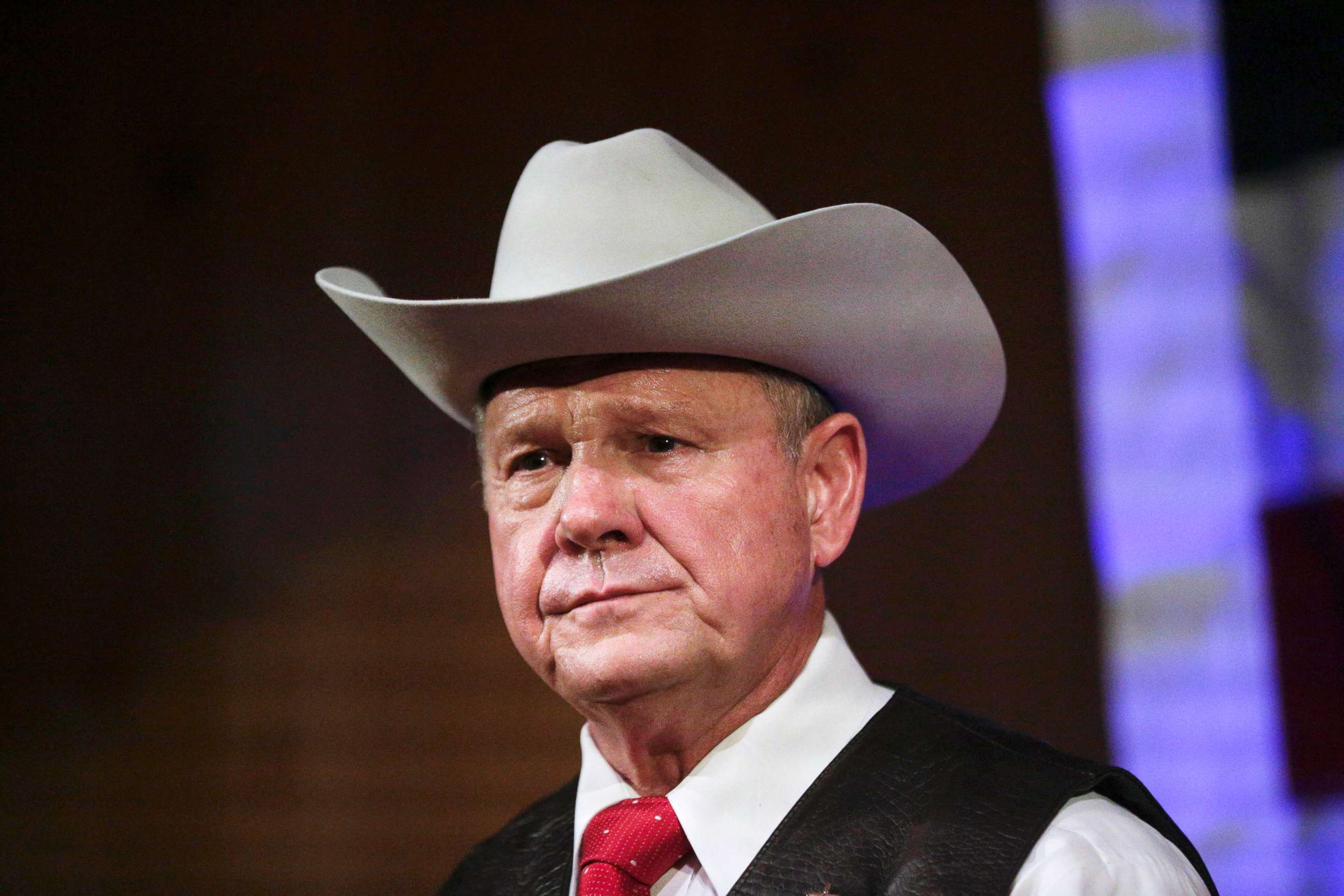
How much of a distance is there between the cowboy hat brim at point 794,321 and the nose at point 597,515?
0.53 feet

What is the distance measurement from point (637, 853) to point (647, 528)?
39 centimetres

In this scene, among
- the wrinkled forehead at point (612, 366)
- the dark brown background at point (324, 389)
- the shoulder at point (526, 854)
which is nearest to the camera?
the wrinkled forehead at point (612, 366)

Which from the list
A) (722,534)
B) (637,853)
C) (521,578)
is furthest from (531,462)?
(637,853)

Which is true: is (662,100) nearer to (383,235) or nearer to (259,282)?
(383,235)

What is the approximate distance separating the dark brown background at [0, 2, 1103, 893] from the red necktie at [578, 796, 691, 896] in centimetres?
93

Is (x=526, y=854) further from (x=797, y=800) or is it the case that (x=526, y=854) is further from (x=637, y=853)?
(x=797, y=800)

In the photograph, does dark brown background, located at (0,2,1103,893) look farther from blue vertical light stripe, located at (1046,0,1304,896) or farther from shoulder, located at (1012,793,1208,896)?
shoulder, located at (1012,793,1208,896)

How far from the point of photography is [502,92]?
8.55 ft

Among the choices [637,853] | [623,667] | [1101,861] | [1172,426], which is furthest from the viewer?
[1172,426]

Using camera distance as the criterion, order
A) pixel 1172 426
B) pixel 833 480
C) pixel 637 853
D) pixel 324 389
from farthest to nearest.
Result: pixel 324 389 < pixel 1172 426 < pixel 833 480 < pixel 637 853

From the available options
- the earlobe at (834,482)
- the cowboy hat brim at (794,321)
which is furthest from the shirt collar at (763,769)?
the cowboy hat brim at (794,321)

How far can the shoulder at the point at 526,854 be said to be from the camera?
166 cm

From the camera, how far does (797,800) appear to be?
143 cm

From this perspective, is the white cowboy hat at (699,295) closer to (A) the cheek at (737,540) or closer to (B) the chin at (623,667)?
(A) the cheek at (737,540)
